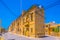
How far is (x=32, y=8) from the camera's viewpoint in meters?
12.8

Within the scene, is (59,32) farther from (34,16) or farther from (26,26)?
(34,16)

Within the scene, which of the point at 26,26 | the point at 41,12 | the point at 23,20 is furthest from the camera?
the point at 23,20

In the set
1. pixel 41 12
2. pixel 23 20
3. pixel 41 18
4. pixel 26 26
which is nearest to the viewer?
pixel 41 12

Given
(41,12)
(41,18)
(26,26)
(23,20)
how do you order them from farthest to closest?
(23,20) < (26,26) < (41,18) < (41,12)

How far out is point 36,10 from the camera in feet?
41.9

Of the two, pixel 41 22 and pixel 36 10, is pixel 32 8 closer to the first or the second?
pixel 36 10

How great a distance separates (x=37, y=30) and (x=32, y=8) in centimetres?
198

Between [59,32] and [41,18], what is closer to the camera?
[41,18]

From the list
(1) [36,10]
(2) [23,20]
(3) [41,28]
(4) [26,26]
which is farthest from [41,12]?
(2) [23,20]

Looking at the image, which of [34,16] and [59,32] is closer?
[34,16]

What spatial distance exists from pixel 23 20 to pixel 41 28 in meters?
4.98

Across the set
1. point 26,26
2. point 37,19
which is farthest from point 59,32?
point 37,19

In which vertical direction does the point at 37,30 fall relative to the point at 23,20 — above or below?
below

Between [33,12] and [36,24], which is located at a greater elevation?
[33,12]
